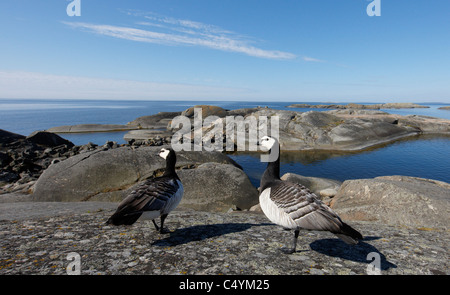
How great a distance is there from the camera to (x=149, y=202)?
4895 millimetres

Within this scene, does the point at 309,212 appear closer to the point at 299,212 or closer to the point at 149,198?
the point at 299,212

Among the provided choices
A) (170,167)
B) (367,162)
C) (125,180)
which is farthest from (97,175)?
(367,162)

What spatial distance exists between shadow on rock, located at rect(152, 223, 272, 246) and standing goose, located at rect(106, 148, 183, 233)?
44 cm

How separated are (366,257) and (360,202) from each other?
5.31m

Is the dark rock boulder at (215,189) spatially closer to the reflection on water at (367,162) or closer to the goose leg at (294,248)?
the goose leg at (294,248)

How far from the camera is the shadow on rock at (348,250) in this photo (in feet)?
14.7

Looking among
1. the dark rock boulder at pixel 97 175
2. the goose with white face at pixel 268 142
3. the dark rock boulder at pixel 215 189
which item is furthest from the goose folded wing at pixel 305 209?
the dark rock boulder at pixel 97 175

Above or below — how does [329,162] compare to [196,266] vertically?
below

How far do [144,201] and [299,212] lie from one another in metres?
3.28

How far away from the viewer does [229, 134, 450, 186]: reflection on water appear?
2480 centimetres

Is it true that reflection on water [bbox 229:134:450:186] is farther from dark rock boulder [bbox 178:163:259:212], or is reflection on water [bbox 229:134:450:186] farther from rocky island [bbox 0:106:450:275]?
rocky island [bbox 0:106:450:275]

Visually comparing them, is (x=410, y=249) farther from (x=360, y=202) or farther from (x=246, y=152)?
(x=246, y=152)
